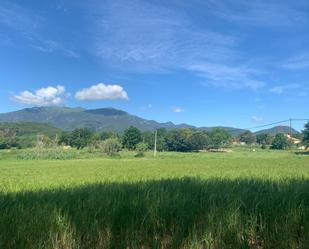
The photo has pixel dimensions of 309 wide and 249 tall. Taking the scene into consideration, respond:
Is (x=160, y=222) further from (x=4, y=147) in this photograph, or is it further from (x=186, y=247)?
(x=4, y=147)

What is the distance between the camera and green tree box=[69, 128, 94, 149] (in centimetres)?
12888

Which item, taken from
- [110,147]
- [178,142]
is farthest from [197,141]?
[110,147]

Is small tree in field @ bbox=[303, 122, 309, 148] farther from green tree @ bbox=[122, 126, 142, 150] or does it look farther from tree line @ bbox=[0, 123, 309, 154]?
green tree @ bbox=[122, 126, 142, 150]

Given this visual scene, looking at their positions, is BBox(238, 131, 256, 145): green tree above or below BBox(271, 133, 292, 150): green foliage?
above

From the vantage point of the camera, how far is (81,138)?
132875 millimetres

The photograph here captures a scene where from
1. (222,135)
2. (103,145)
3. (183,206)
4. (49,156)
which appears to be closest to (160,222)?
(183,206)

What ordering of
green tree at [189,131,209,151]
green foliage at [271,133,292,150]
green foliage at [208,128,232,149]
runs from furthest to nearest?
green foliage at [208,128,232,149], green foliage at [271,133,292,150], green tree at [189,131,209,151]

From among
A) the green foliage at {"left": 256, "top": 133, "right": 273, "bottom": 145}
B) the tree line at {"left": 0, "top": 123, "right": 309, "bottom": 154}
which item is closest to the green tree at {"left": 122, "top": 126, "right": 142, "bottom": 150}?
the tree line at {"left": 0, "top": 123, "right": 309, "bottom": 154}

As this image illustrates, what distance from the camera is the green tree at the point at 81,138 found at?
423ft

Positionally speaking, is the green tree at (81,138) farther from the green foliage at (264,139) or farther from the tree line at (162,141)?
the green foliage at (264,139)

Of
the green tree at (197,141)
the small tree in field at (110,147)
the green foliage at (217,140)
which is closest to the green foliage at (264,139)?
the green foliage at (217,140)

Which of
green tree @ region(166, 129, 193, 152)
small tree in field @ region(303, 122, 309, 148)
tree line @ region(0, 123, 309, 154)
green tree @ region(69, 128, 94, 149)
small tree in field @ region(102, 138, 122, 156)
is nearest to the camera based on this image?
small tree in field @ region(102, 138, 122, 156)

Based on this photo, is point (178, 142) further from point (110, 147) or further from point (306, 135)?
point (306, 135)

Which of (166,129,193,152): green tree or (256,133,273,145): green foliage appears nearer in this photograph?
(166,129,193,152): green tree
